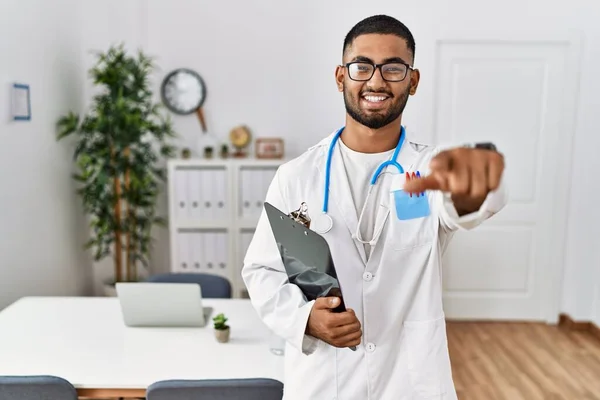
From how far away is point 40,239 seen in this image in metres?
3.27

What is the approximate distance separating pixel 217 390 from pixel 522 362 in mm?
2556

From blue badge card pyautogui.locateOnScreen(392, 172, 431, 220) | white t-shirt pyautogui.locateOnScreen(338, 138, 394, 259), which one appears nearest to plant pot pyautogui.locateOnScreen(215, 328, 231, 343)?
white t-shirt pyautogui.locateOnScreen(338, 138, 394, 259)

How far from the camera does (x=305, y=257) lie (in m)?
1.17

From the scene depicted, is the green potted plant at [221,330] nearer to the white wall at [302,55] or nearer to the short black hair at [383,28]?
the short black hair at [383,28]

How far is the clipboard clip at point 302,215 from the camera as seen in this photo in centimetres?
125

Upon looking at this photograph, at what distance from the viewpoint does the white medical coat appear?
1.23 metres

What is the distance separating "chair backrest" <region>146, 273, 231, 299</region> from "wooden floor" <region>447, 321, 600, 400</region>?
147cm

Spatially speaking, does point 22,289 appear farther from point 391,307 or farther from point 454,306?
point 454,306

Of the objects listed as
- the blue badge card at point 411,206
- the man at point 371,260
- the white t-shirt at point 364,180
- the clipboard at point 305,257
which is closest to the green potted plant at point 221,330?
the man at point 371,260

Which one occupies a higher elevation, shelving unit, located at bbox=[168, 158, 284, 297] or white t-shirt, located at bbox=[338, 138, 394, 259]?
white t-shirt, located at bbox=[338, 138, 394, 259]

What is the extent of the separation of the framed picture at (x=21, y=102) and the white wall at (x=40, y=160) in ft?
0.14

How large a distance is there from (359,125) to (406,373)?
24.1 inches

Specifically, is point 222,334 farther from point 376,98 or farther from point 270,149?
point 270,149

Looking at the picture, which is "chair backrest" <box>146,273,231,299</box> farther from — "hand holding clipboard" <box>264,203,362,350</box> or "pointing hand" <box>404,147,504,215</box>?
"pointing hand" <box>404,147,504,215</box>
